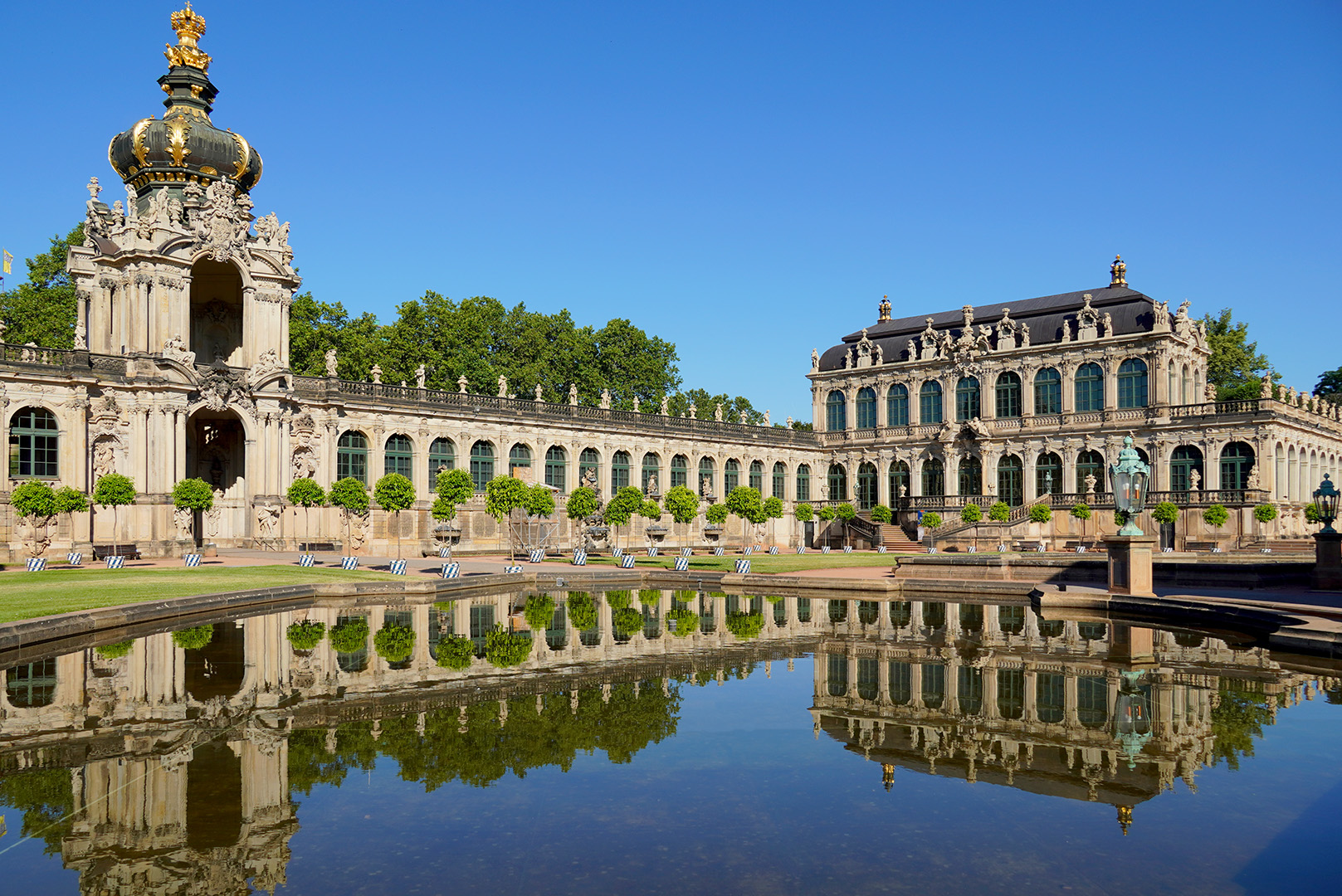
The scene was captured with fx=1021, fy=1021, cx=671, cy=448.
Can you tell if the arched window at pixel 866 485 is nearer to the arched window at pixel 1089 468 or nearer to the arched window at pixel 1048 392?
the arched window at pixel 1048 392

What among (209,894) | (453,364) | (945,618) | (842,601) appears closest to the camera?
(209,894)

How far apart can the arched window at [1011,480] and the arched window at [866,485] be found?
9.83 meters

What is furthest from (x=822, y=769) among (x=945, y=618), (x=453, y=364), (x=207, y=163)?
(x=453, y=364)

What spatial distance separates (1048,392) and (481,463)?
123 feet

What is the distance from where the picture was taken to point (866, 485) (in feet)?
253

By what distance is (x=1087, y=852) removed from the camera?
834 cm

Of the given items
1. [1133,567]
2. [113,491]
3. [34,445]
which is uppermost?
[34,445]

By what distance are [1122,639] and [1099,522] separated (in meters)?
44.3

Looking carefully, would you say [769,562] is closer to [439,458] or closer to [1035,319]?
[439,458]

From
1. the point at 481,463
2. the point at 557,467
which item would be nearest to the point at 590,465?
the point at 557,467

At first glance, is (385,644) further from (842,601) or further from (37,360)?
(37,360)

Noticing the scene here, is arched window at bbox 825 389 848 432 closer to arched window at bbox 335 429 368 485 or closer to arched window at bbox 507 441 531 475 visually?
arched window at bbox 507 441 531 475

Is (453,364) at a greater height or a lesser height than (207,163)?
lesser

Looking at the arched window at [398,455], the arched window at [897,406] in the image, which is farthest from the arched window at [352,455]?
the arched window at [897,406]
